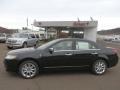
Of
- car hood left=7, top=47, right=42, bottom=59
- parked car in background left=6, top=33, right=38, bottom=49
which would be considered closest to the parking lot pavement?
car hood left=7, top=47, right=42, bottom=59

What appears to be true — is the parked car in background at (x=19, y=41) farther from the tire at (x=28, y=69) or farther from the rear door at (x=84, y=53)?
the tire at (x=28, y=69)

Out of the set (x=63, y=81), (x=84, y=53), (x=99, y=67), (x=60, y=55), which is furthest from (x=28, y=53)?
(x=99, y=67)

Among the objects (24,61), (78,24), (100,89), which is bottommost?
(100,89)

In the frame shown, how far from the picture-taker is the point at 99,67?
908 cm

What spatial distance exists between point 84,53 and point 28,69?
232 centimetres

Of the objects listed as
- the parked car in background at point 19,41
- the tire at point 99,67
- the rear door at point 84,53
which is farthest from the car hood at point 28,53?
the parked car in background at point 19,41

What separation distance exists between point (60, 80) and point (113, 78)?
210cm

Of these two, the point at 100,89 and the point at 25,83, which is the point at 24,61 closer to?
the point at 25,83

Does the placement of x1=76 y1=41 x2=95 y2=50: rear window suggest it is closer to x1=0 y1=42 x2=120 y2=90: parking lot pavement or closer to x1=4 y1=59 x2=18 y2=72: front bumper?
x1=0 y1=42 x2=120 y2=90: parking lot pavement

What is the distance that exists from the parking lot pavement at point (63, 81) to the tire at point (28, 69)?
0.62 feet

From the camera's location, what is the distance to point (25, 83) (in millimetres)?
7387

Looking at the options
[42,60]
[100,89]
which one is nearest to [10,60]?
[42,60]

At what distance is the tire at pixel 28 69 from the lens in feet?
26.7

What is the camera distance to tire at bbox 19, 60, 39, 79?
8141 mm
